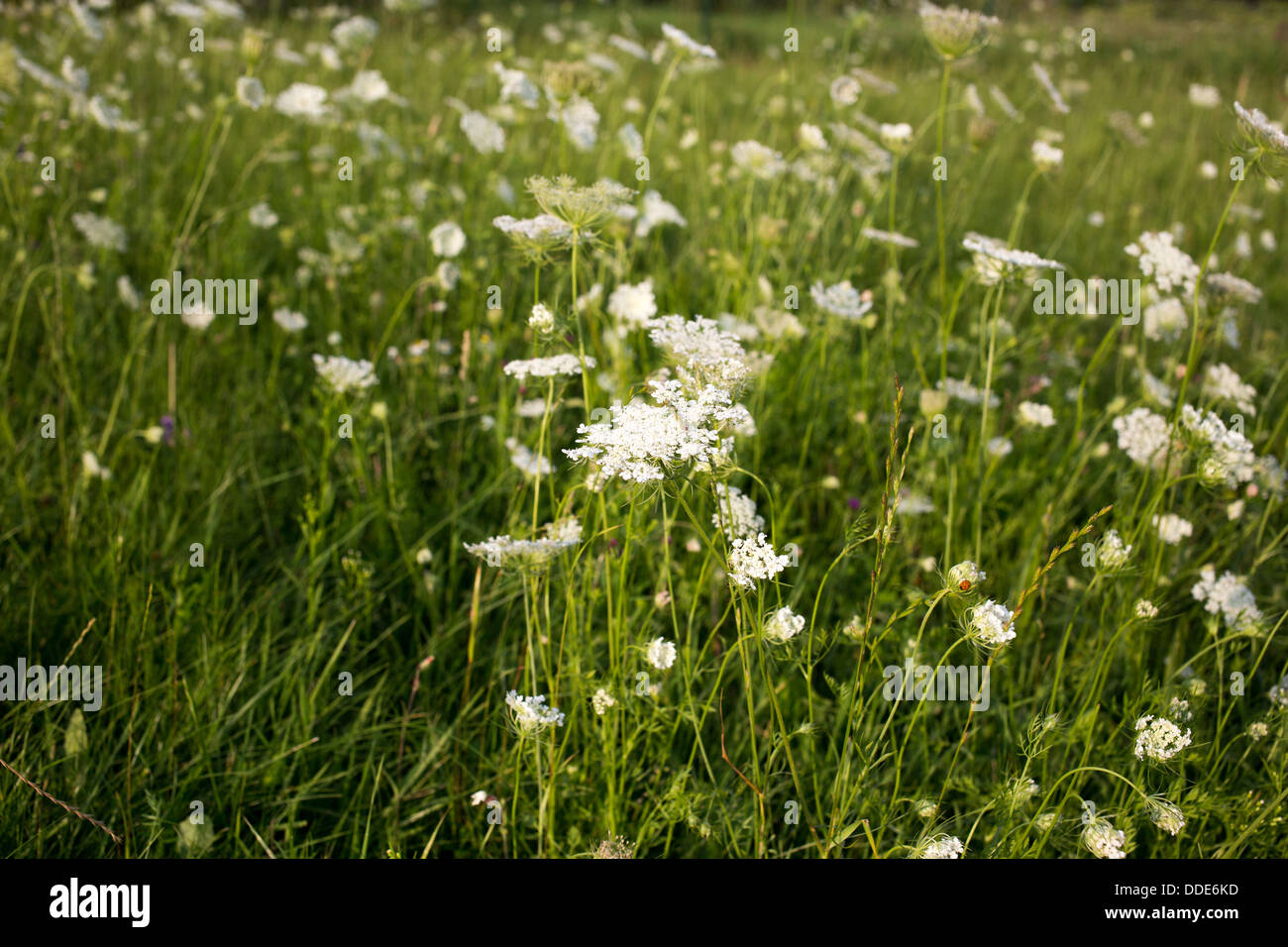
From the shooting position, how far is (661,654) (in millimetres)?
1357

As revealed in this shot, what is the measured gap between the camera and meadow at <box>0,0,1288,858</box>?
1393 millimetres

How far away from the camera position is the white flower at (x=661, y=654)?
4.27ft

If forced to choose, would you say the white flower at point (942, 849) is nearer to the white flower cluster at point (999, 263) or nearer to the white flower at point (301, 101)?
the white flower cluster at point (999, 263)

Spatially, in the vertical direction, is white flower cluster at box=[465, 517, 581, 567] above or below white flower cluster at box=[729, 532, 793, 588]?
below

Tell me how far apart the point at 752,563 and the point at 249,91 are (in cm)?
200

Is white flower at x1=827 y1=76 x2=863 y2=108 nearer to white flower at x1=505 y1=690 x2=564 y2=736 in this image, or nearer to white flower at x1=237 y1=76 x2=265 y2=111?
white flower at x1=237 y1=76 x2=265 y2=111

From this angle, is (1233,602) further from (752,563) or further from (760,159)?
(760,159)

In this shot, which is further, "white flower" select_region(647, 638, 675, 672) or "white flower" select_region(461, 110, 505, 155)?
"white flower" select_region(461, 110, 505, 155)

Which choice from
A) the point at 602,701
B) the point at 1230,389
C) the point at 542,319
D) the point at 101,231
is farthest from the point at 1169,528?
the point at 101,231

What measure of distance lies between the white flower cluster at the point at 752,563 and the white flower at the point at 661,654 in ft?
0.61

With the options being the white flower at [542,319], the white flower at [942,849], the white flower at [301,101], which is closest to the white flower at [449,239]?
the white flower at [301,101]

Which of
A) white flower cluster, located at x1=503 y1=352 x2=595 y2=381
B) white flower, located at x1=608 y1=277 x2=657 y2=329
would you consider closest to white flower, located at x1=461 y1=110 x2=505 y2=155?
white flower, located at x1=608 y1=277 x2=657 y2=329

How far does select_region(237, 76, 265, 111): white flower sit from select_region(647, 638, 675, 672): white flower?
1831 mm
